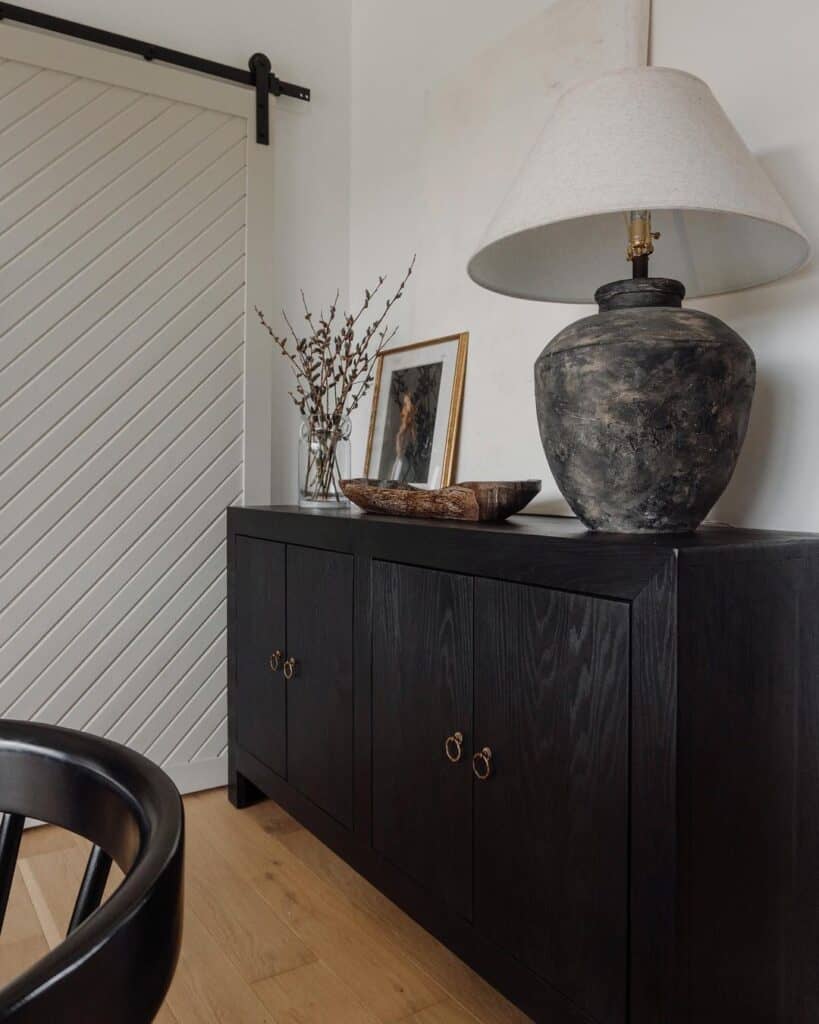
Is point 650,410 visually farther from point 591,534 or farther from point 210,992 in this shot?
point 210,992

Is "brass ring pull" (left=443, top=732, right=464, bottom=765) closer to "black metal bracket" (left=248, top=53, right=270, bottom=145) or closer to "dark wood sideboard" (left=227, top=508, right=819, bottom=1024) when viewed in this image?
"dark wood sideboard" (left=227, top=508, right=819, bottom=1024)

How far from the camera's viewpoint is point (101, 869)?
534 mm

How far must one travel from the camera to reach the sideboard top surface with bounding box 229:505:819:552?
107 cm

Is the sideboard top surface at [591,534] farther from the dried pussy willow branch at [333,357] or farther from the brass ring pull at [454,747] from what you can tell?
the dried pussy willow branch at [333,357]

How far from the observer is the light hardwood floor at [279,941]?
1436 millimetres

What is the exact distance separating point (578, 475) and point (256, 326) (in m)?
1.56

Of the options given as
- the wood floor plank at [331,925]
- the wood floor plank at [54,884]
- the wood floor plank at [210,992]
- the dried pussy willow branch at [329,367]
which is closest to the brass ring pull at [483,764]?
the wood floor plank at [331,925]

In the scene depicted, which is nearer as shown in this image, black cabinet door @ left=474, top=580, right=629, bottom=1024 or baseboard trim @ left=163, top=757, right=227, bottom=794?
black cabinet door @ left=474, top=580, right=629, bottom=1024

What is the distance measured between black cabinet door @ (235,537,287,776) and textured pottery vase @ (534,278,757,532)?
102 centimetres

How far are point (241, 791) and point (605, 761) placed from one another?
4.86 feet

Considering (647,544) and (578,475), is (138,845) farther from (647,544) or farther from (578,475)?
(578,475)

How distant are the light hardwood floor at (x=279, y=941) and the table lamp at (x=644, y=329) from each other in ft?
3.06

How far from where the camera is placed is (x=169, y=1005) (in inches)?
56.6

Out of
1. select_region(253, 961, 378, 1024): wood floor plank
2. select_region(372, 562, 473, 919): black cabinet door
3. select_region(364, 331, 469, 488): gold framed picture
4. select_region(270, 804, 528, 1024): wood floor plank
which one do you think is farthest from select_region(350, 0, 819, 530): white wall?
select_region(253, 961, 378, 1024): wood floor plank
